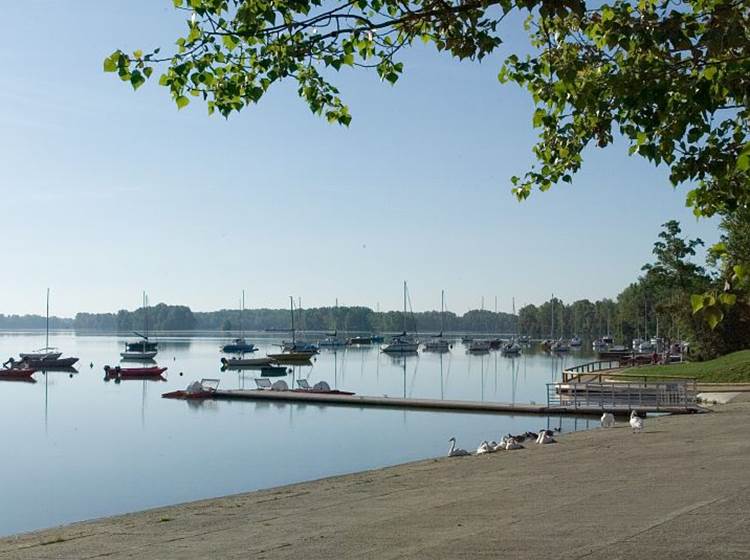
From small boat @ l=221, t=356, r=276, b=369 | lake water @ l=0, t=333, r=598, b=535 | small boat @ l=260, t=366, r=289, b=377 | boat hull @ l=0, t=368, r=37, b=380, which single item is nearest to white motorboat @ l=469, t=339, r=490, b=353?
small boat @ l=221, t=356, r=276, b=369

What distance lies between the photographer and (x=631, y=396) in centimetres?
4103

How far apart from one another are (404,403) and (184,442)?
14141mm

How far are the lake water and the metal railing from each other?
5.42 ft

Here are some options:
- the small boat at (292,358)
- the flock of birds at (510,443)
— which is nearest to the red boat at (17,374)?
the small boat at (292,358)

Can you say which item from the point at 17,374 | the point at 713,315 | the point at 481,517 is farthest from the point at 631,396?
the point at 17,374

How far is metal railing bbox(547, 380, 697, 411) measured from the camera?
3881cm

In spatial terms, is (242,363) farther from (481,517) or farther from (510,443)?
(481,517)

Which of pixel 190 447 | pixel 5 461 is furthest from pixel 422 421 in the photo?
pixel 5 461

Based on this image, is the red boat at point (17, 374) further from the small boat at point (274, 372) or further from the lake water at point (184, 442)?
the small boat at point (274, 372)

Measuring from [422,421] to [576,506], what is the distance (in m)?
31.6

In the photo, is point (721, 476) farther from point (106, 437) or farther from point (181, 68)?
point (106, 437)

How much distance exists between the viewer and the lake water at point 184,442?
27.8 m

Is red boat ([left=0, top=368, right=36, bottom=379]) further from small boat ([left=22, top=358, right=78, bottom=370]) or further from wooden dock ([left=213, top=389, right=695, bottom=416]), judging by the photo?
wooden dock ([left=213, top=389, right=695, bottom=416])

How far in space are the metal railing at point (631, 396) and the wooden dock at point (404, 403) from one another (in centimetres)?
39
